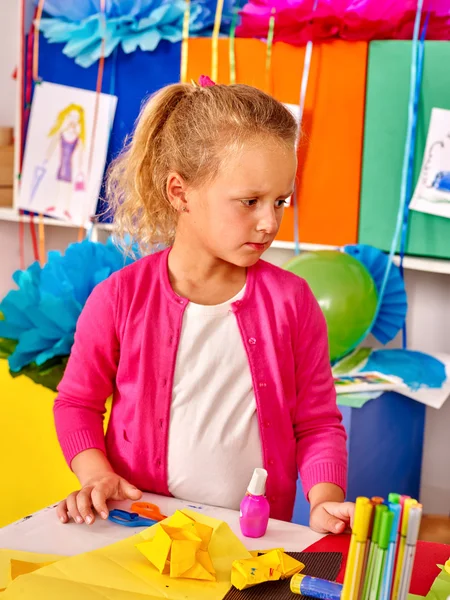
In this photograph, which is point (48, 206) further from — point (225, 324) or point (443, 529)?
point (225, 324)

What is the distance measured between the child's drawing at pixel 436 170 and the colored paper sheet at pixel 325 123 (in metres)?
0.17

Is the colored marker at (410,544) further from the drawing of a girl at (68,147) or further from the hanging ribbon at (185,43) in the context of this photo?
the drawing of a girl at (68,147)

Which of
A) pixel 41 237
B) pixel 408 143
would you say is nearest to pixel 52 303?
pixel 408 143

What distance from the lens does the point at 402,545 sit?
1.87 feet

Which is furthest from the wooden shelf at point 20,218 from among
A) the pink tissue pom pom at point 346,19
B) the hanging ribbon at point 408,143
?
the hanging ribbon at point 408,143

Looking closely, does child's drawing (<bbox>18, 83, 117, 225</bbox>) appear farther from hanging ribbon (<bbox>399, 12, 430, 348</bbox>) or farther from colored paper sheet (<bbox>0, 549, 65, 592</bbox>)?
colored paper sheet (<bbox>0, 549, 65, 592</bbox>)

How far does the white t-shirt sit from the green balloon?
0.73 meters

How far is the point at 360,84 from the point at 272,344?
1.08m

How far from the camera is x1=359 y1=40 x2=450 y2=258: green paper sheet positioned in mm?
1873

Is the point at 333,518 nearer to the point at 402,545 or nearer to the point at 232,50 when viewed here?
the point at 402,545

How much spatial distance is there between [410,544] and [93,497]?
0.43m

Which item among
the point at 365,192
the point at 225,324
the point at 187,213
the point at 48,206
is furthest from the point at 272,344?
the point at 48,206

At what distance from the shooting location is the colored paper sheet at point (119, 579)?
2.27ft

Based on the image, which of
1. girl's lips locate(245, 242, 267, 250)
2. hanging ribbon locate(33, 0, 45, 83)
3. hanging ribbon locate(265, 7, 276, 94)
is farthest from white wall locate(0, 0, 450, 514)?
girl's lips locate(245, 242, 267, 250)
